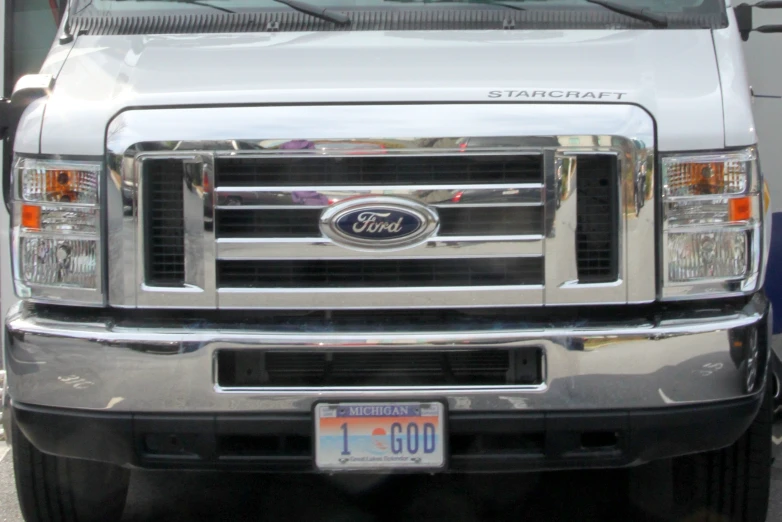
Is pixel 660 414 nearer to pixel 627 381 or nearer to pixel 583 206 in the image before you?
pixel 627 381

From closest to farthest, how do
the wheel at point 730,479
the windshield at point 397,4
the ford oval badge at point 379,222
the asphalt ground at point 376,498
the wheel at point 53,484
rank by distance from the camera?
the ford oval badge at point 379,222
the wheel at point 730,479
the wheel at point 53,484
the windshield at point 397,4
the asphalt ground at point 376,498

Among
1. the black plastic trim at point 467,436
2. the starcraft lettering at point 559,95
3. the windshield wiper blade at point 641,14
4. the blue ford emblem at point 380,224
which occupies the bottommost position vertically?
the black plastic trim at point 467,436

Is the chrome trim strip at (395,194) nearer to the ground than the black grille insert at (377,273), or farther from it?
farther from it

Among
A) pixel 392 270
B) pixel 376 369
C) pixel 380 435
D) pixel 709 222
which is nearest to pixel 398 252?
pixel 392 270

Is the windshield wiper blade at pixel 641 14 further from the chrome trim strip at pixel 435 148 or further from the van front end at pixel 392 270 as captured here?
the chrome trim strip at pixel 435 148

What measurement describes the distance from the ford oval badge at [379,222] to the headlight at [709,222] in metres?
0.69

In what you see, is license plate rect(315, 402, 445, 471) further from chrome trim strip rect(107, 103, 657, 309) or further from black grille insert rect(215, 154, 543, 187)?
black grille insert rect(215, 154, 543, 187)

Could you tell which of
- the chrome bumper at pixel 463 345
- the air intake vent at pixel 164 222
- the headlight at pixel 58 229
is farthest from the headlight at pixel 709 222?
the headlight at pixel 58 229

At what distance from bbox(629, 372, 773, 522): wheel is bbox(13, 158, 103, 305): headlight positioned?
2.00 m

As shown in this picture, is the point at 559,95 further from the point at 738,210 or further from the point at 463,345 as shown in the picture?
the point at 463,345

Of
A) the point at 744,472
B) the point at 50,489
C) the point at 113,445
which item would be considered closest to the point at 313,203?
the point at 113,445

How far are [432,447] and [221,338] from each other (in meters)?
0.67

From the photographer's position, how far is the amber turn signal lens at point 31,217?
10.8 feet

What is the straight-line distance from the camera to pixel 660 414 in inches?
127
